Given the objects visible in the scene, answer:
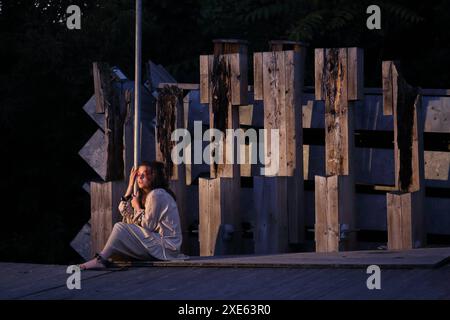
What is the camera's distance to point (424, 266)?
11.8 meters

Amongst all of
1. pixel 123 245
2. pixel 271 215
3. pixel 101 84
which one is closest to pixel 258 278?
pixel 123 245

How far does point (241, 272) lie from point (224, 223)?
2275 millimetres

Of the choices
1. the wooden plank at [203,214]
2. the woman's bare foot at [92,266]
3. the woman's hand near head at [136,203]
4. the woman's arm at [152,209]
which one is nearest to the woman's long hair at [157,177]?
the woman's arm at [152,209]

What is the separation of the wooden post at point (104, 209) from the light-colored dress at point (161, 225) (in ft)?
4.78

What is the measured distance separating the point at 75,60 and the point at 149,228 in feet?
21.8

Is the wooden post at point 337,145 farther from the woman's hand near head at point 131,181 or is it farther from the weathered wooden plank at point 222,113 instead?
the woman's hand near head at point 131,181

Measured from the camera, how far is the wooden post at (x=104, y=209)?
1501 cm

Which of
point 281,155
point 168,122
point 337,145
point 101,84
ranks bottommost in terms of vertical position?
point 281,155

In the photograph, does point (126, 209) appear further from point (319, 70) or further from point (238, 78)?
point (319, 70)

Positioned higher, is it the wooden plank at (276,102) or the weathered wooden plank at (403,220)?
the wooden plank at (276,102)

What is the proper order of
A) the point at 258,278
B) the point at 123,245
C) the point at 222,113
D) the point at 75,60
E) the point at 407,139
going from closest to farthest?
the point at 258,278, the point at 123,245, the point at 407,139, the point at 222,113, the point at 75,60

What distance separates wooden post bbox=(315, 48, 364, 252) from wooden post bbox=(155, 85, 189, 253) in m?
A: 1.73

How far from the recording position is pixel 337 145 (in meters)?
14.2
